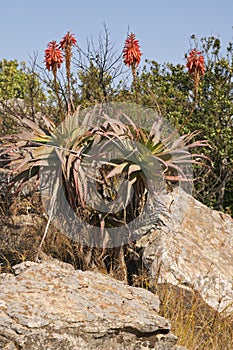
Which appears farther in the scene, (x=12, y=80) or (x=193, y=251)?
(x=12, y=80)

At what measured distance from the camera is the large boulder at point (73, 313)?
360 centimetres

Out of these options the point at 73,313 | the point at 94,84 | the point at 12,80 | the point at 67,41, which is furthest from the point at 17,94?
the point at 73,313

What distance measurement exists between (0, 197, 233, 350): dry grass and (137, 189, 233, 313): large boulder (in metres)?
0.10

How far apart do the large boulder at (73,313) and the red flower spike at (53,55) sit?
181cm

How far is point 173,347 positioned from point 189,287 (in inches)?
43.9

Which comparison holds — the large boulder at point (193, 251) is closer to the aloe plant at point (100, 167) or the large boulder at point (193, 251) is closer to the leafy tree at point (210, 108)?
the aloe plant at point (100, 167)

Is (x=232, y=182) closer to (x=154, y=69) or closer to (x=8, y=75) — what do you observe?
(x=154, y=69)

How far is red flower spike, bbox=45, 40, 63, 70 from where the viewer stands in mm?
5340

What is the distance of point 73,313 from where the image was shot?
12.5 feet

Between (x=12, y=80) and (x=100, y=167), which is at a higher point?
(x=12, y=80)

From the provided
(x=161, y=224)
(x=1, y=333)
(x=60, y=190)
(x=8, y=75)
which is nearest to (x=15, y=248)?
(x=60, y=190)

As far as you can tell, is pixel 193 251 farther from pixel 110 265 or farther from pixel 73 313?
pixel 73 313

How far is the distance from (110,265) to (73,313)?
1923 mm

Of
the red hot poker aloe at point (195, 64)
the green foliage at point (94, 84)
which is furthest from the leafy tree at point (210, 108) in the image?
the red hot poker aloe at point (195, 64)
